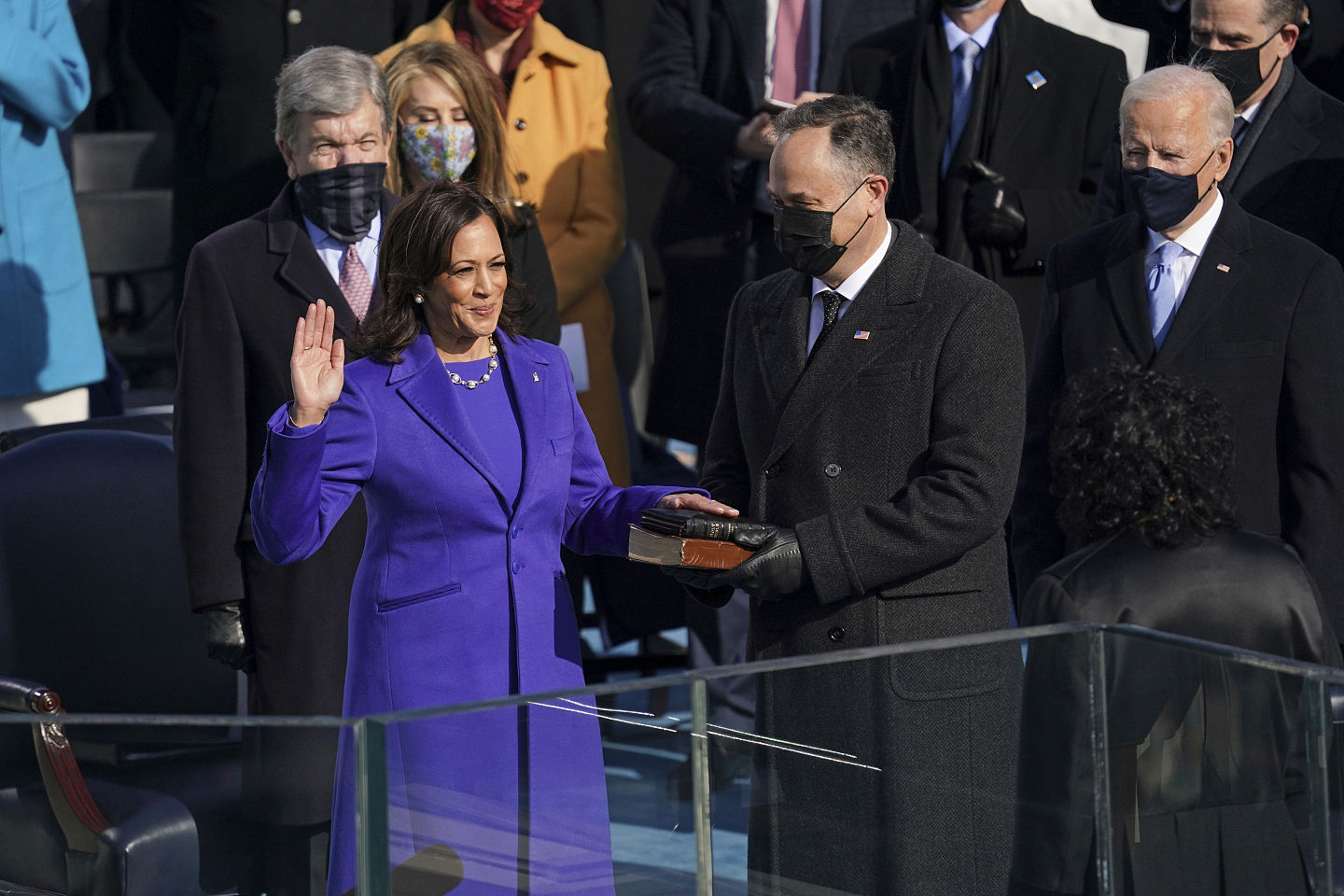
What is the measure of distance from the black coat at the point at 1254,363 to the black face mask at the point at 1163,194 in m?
0.08

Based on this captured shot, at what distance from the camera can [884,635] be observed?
2.79m

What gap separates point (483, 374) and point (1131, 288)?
146 centimetres

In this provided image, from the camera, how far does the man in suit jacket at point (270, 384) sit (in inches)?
136

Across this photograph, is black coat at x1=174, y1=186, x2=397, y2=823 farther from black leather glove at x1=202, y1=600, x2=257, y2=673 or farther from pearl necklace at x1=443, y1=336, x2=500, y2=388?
pearl necklace at x1=443, y1=336, x2=500, y2=388

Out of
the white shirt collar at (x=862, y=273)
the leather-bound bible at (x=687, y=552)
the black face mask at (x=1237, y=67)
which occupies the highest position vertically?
the black face mask at (x=1237, y=67)

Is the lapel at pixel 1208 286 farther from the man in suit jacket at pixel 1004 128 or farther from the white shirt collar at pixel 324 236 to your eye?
the white shirt collar at pixel 324 236

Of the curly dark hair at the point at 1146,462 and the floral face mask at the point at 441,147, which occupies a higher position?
the floral face mask at the point at 441,147

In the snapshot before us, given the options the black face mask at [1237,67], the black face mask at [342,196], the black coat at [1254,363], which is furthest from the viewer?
the black face mask at [1237,67]

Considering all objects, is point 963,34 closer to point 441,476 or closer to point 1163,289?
point 1163,289

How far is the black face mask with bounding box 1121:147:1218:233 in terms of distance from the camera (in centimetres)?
353

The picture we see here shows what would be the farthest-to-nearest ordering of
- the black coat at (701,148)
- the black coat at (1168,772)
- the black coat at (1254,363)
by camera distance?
the black coat at (701,148) < the black coat at (1254,363) < the black coat at (1168,772)

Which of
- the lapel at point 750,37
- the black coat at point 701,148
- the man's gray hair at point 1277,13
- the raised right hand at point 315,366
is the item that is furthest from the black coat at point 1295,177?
the raised right hand at point 315,366

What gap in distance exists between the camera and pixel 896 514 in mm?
2697

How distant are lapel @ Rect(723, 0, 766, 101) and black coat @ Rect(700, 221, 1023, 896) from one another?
72.6 inches
